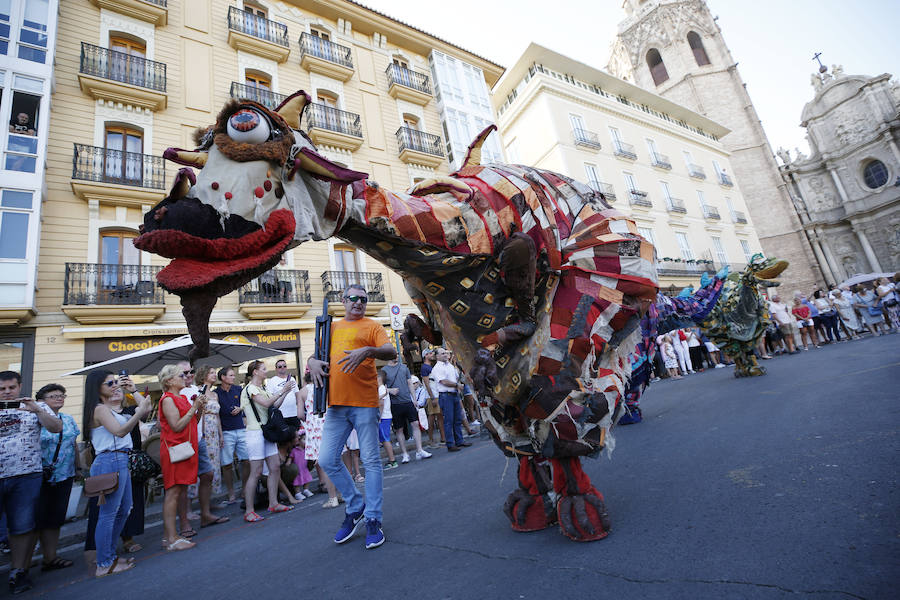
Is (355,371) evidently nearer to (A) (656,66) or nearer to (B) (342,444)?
(B) (342,444)

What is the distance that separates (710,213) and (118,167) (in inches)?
1094

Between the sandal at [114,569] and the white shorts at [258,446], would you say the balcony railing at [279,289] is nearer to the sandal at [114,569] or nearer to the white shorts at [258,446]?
the white shorts at [258,446]

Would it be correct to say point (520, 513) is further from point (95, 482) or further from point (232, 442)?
point (232, 442)

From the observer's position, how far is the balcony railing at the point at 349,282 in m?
13.0

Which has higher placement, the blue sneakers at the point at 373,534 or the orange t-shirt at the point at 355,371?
the orange t-shirt at the point at 355,371

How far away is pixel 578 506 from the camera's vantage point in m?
1.98

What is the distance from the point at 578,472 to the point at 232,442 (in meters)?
4.82

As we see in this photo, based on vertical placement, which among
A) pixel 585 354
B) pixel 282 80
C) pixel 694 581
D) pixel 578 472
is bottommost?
pixel 694 581

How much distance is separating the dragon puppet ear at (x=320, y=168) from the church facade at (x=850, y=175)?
43.5 metres

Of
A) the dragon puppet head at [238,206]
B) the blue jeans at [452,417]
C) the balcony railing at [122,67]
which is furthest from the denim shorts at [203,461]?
the balcony railing at [122,67]

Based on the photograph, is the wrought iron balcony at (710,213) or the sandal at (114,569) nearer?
the sandal at (114,569)

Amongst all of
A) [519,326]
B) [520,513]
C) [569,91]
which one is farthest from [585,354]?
[569,91]

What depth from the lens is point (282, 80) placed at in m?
14.4

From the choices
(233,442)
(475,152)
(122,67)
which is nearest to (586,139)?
(122,67)
